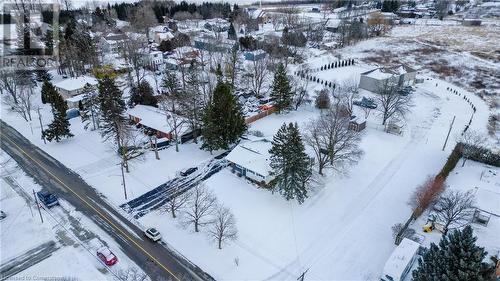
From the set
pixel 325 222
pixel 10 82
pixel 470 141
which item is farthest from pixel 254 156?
pixel 10 82

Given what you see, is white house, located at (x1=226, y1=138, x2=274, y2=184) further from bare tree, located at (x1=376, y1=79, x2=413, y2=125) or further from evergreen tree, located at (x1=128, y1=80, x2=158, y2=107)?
bare tree, located at (x1=376, y1=79, x2=413, y2=125)

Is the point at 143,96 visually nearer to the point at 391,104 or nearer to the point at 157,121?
the point at 157,121

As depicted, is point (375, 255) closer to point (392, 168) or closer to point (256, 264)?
point (256, 264)

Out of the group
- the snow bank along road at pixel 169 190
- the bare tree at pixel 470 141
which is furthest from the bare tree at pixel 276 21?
the snow bank along road at pixel 169 190

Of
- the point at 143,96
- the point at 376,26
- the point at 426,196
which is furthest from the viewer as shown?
the point at 376,26

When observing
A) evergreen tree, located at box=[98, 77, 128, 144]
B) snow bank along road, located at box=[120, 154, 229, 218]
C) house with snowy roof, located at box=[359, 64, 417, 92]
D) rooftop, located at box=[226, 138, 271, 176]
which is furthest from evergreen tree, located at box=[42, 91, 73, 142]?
house with snowy roof, located at box=[359, 64, 417, 92]

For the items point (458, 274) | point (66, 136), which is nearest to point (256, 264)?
point (458, 274)
